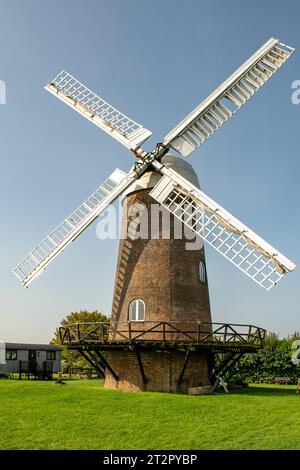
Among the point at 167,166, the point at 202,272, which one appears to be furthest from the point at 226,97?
the point at 202,272

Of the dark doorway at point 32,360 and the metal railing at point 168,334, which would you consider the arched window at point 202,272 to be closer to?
the metal railing at point 168,334

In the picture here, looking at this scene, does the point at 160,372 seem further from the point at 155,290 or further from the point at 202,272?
the point at 202,272

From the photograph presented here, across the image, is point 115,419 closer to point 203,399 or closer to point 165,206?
point 203,399

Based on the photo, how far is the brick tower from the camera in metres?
15.8

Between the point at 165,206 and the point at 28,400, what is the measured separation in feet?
27.3

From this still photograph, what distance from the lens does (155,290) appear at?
16609 millimetres

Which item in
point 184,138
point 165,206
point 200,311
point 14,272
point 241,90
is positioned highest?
point 241,90

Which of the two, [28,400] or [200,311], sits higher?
[200,311]

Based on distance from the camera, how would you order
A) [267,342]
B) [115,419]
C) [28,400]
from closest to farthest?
[115,419] → [28,400] → [267,342]

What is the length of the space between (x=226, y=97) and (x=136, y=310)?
9.29 meters

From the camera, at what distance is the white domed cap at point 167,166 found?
17.7 meters

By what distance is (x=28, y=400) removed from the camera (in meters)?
13.9

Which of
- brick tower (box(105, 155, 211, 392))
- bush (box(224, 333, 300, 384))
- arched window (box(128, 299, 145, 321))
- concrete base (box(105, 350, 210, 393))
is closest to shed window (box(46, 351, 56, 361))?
bush (box(224, 333, 300, 384))
